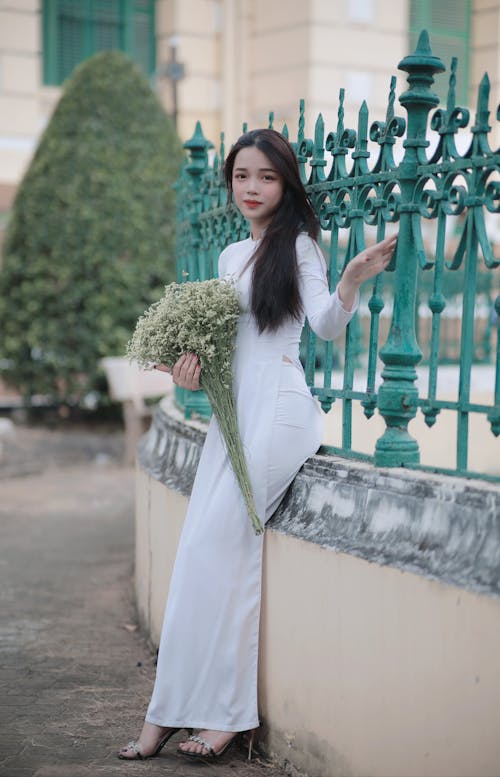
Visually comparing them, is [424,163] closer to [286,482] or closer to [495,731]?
[286,482]

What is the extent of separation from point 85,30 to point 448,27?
558 centimetres


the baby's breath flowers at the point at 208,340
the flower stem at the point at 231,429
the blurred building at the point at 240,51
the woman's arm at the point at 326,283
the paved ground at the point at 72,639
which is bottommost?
the paved ground at the point at 72,639

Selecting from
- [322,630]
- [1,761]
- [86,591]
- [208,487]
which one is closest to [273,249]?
[208,487]

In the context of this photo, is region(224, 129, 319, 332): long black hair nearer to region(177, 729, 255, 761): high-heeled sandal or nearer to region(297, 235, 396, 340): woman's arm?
region(297, 235, 396, 340): woman's arm

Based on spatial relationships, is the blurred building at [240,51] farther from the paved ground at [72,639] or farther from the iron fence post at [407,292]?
the iron fence post at [407,292]

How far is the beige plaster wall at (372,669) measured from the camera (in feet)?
8.52

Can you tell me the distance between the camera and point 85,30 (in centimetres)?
1554

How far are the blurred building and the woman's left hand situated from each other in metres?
11.7

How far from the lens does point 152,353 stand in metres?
3.44

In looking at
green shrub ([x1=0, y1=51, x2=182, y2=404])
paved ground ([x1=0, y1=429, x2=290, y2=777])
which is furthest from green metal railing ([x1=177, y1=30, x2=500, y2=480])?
green shrub ([x1=0, y1=51, x2=182, y2=404])

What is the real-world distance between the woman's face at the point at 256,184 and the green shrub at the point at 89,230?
7.90 m

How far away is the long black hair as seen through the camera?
10.9ft

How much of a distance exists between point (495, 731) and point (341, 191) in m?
1.80

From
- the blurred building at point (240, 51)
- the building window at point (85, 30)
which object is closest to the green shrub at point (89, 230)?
the blurred building at point (240, 51)
